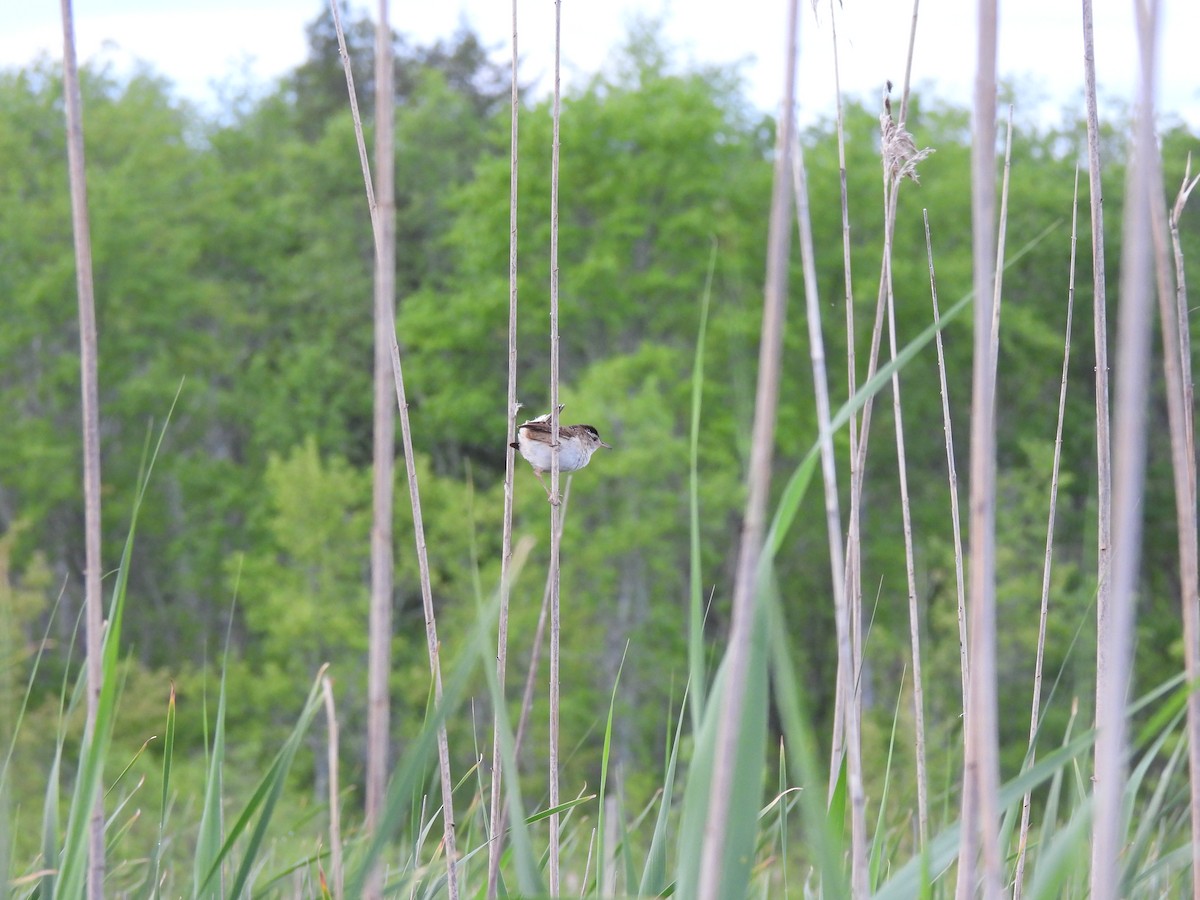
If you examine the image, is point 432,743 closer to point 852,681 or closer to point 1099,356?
point 852,681

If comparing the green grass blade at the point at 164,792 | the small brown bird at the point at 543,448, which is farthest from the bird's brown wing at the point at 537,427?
the green grass blade at the point at 164,792

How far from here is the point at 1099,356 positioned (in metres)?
2.21

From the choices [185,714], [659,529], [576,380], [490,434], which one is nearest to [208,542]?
[185,714]

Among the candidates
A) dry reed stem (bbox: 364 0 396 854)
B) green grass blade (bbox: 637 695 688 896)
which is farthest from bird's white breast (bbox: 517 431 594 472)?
dry reed stem (bbox: 364 0 396 854)

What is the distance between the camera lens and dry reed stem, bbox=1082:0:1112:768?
2154 mm

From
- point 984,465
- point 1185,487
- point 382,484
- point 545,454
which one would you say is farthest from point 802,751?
point 545,454

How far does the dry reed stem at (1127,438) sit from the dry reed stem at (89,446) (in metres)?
1.17

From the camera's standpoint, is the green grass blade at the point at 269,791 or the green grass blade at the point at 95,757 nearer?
the green grass blade at the point at 95,757

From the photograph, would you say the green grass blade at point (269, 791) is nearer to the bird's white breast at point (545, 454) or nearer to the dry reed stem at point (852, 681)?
the dry reed stem at point (852, 681)

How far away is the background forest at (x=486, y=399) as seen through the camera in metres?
22.2

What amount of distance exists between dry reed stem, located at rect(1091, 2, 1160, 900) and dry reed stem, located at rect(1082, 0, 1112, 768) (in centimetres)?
69

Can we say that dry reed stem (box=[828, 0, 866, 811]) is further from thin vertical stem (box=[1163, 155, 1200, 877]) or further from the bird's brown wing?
the bird's brown wing

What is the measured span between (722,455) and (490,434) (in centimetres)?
593

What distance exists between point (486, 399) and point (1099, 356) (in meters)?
23.5
